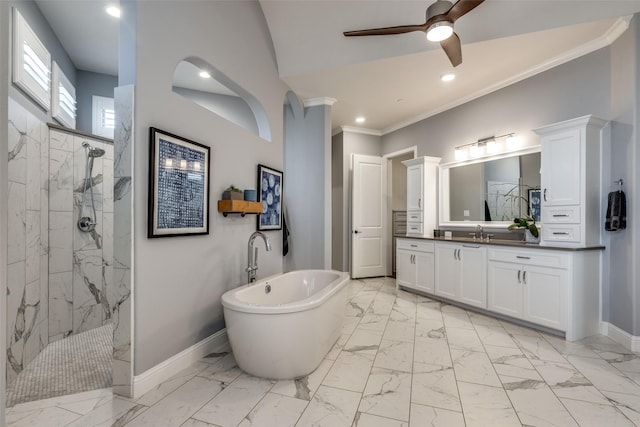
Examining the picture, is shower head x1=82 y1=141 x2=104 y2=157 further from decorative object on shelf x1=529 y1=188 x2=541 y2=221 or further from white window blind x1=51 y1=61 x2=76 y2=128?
decorative object on shelf x1=529 y1=188 x2=541 y2=221

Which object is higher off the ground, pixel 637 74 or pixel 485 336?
pixel 637 74

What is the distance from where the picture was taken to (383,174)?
18.6ft

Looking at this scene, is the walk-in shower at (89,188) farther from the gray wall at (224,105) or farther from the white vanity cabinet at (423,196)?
the white vanity cabinet at (423,196)

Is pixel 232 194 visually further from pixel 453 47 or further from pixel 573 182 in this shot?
pixel 573 182

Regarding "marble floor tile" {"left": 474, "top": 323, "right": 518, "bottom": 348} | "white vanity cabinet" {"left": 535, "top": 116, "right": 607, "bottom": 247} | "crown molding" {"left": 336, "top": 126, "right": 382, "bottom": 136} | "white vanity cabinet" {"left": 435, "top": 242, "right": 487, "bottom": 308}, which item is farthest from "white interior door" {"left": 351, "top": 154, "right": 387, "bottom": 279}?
"white vanity cabinet" {"left": 535, "top": 116, "right": 607, "bottom": 247}

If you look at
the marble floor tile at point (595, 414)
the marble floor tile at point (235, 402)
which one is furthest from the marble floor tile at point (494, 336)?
the marble floor tile at point (235, 402)

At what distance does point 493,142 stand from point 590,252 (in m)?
1.71

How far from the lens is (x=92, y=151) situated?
113 inches

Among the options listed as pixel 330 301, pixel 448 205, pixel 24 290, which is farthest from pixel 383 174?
pixel 24 290

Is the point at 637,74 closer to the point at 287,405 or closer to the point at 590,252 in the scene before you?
the point at 590,252

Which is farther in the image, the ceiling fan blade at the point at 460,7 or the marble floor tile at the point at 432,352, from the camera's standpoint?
the marble floor tile at the point at 432,352

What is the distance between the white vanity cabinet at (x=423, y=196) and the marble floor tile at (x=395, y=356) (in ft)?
7.41

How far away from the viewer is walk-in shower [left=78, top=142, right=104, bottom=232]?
2.83m

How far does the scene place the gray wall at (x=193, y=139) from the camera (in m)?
1.93
